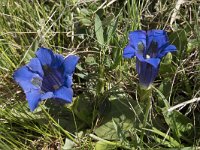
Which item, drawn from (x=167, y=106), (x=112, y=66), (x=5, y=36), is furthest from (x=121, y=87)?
(x=5, y=36)

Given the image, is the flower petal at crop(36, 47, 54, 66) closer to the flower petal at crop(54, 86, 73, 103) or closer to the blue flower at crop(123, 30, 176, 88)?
the flower petal at crop(54, 86, 73, 103)

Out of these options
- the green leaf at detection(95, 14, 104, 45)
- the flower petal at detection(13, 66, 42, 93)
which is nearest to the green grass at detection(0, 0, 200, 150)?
the green leaf at detection(95, 14, 104, 45)

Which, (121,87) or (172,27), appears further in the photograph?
(172,27)

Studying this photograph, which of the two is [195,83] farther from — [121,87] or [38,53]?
[38,53]

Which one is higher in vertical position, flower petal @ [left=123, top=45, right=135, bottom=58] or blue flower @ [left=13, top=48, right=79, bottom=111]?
flower petal @ [left=123, top=45, right=135, bottom=58]

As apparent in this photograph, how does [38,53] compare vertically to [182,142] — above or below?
above

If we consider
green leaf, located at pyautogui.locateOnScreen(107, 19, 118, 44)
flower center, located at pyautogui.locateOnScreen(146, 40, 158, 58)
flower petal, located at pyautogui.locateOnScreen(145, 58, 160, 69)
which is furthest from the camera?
green leaf, located at pyautogui.locateOnScreen(107, 19, 118, 44)

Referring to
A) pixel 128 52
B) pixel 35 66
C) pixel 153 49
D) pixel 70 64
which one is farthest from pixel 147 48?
pixel 35 66
